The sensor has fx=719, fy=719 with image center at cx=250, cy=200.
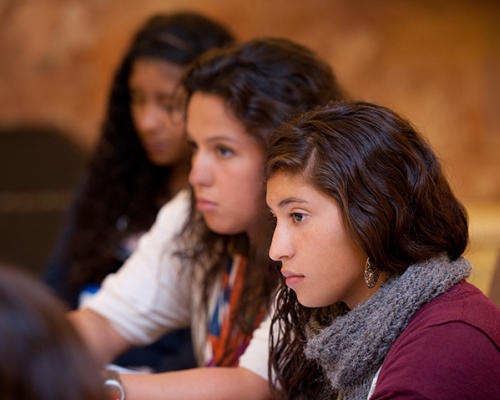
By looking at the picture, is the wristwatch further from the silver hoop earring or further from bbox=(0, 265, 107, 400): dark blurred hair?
bbox=(0, 265, 107, 400): dark blurred hair

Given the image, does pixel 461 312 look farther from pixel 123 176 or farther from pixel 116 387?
pixel 123 176

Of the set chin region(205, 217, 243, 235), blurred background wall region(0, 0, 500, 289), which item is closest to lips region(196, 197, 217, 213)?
chin region(205, 217, 243, 235)

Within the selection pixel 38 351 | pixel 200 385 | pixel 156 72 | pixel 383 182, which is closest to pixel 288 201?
pixel 383 182

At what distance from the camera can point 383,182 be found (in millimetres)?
1040

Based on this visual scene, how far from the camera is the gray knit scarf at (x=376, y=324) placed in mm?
1017

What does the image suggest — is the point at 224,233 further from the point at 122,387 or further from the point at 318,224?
the point at 318,224

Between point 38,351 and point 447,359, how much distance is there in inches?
21.9

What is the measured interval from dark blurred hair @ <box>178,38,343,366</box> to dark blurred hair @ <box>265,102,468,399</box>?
34 cm

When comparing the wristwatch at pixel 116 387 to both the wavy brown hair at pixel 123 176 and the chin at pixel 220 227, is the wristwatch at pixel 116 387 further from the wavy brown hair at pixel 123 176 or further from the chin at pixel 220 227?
the wavy brown hair at pixel 123 176

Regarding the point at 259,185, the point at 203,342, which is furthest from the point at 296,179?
the point at 203,342

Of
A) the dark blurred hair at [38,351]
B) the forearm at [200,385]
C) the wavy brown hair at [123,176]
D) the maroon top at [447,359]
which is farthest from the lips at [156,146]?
the dark blurred hair at [38,351]

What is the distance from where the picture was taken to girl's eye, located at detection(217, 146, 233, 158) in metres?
1.50

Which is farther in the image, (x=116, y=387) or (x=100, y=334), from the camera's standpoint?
(x=100, y=334)

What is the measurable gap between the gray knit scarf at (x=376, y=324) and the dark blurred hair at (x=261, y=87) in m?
0.34
